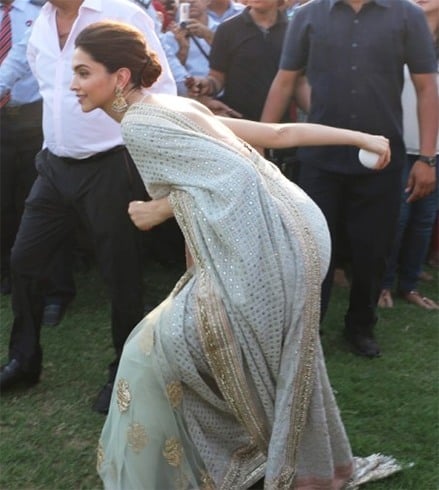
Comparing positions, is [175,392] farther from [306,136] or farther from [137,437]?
[306,136]

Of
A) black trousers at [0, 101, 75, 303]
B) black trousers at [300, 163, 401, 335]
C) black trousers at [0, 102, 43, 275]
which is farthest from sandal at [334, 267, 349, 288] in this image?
black trousers at [0, 102, 43, 275]

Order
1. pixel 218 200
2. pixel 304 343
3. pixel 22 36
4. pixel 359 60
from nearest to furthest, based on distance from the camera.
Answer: pixel 218 200, pixel 304 343, pixel 359 60, pixel 22 36

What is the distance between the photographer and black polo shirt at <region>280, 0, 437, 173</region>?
12.3 ft

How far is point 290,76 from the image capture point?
4.11 meters

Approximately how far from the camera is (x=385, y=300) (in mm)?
4828

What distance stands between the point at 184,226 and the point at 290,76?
1782 mm

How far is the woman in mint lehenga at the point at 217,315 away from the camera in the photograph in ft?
8.21

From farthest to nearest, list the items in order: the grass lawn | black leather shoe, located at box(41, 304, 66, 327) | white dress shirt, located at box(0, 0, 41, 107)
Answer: white dress shirt, located at box(0, 0, 41, 107)
black leather shoe, located at box(41, 304, 66, 327)
the grass lawn

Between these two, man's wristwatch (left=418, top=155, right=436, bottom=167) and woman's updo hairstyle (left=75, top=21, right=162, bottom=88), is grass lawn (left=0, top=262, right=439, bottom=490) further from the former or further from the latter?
woman's updo hairstyle (left=75, top=21, right=162, bottom=88)

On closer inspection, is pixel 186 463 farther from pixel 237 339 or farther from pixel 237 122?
pixel 237 122

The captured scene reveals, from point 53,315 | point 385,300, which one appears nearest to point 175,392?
point 53,315

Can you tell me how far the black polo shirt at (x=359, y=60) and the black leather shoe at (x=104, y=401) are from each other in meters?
1.43

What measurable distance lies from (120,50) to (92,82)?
14 centimetres

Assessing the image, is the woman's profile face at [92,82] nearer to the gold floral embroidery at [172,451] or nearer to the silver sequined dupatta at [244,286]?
the silver sequined dupatta at [244,286]
